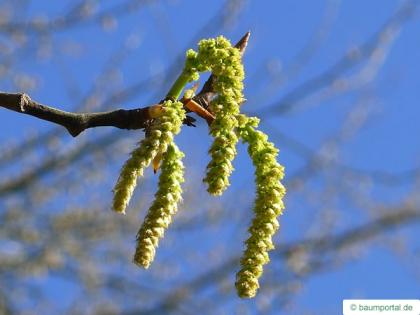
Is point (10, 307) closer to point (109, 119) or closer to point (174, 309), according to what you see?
point (174, 309)

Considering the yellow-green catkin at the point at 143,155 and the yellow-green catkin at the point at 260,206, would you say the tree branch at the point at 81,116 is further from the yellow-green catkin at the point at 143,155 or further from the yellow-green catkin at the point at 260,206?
the yellow-green catkin at the point at 260,206

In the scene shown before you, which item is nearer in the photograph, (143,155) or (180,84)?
(143,155)

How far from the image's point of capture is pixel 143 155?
1.02 meters

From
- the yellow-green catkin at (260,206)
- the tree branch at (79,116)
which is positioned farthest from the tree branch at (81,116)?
the yellow-green catkin at (260,206)

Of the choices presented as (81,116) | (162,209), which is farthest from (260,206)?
(81,116)

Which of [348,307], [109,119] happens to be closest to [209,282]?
[348,307]

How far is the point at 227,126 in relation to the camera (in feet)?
3.59

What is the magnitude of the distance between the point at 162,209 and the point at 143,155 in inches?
3.2

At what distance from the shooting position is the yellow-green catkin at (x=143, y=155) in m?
1.02

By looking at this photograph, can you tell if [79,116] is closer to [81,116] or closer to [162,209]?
[81,116]

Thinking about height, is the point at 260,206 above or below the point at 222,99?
below

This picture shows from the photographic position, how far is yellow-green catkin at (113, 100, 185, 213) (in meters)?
1.02

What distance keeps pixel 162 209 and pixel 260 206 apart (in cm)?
14

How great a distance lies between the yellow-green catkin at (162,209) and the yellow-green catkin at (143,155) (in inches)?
1.7
